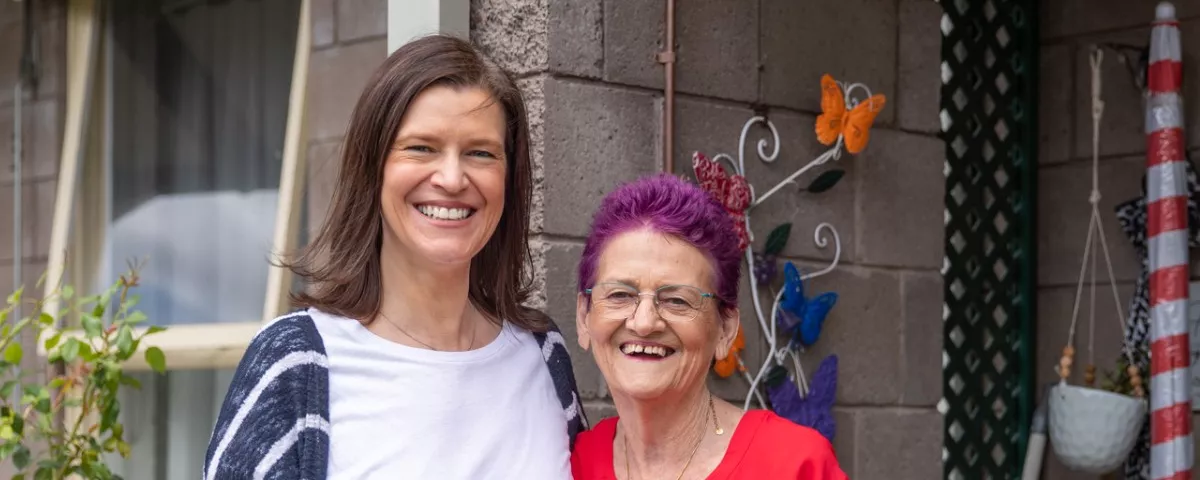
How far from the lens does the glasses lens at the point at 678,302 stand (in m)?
2.44

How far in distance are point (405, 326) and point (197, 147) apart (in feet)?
5.88

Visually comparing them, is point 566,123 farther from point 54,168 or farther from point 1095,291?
point 1095,291

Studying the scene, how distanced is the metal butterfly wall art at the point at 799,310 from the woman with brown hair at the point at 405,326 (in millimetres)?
1511

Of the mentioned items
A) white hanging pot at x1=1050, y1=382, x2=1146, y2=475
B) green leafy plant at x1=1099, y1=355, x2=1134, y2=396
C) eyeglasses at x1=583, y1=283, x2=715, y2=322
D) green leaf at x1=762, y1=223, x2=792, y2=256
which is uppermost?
green leaf at x1=762, y1=223, x2=792, y2=256

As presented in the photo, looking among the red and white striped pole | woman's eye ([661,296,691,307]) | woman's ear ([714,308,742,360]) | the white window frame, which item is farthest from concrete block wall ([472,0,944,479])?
woman's eye ([661,296,691,307])

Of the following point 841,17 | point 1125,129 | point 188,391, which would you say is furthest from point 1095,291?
point 188,391

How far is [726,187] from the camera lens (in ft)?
12.4

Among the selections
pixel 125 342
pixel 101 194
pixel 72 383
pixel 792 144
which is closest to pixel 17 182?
pixel 101 194

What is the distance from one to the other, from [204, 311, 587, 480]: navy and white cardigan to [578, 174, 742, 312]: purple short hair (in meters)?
0.49

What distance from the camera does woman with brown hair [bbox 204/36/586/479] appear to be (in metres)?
2.25

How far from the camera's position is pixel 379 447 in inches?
90.8

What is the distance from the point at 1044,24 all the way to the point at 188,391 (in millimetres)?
3062

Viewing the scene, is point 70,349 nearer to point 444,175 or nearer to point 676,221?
point 444,175

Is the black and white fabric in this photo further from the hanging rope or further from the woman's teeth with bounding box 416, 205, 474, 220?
the woman's teeth with bounding box 416, 205, 474, 220
